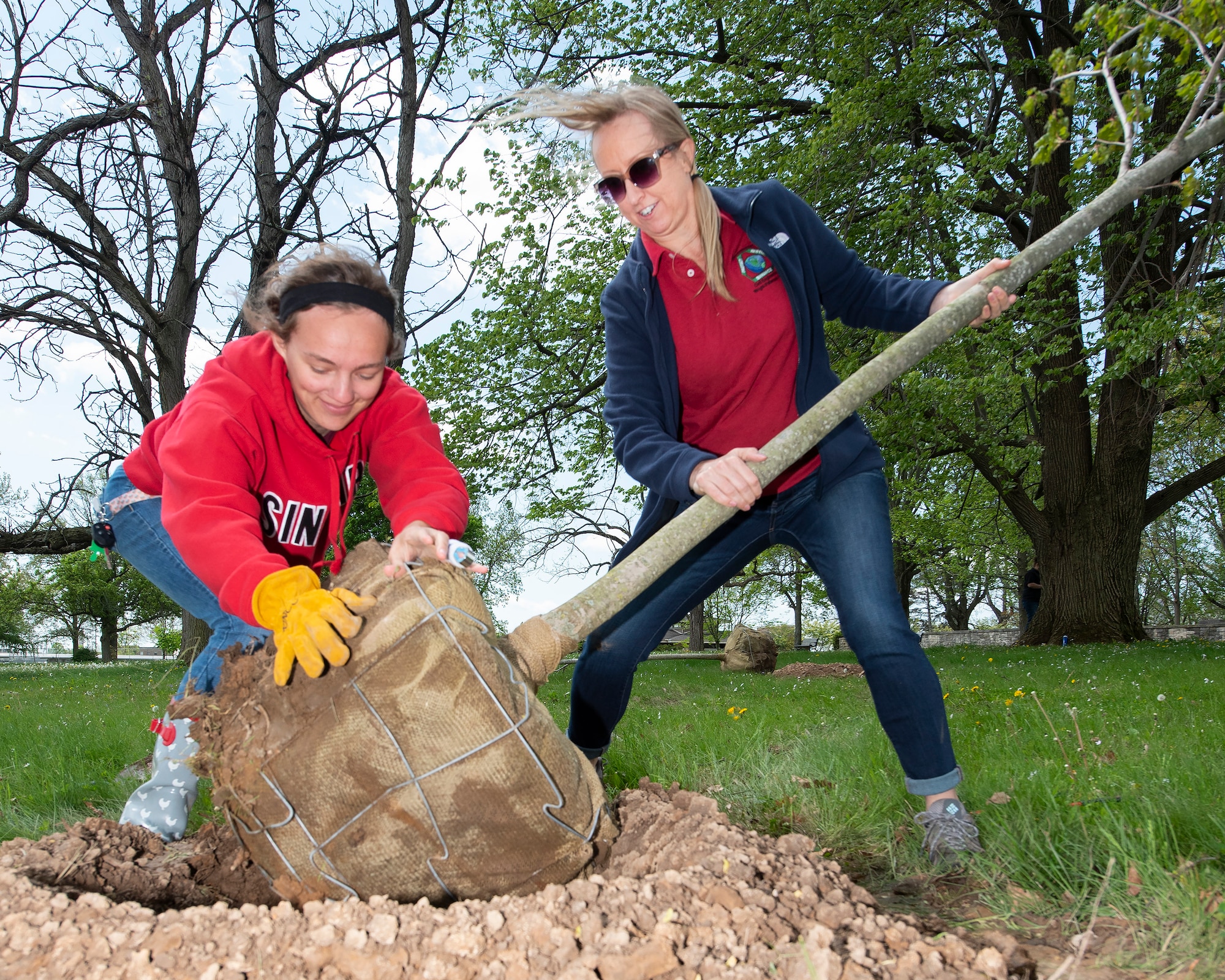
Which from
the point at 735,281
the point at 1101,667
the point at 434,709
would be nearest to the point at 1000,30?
the point at 1101,667

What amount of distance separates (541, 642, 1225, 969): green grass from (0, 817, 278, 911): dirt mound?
1.38 metres

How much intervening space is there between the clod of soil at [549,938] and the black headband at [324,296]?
159 cm

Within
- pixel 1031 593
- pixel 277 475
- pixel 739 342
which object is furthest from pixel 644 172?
pixel 1031 593

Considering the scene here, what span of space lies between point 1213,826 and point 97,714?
7.15 meters

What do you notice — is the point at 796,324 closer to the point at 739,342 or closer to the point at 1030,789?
the point at 739,342

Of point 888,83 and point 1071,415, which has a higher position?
point 888,83

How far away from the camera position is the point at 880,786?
2691 mm

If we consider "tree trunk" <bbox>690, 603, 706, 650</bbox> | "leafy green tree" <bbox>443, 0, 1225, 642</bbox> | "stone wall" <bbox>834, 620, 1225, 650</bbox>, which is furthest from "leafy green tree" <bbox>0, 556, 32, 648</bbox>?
"stone wall" <bbox>834, 620, 1225, 650</bbox>

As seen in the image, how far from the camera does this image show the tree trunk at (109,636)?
120 ft

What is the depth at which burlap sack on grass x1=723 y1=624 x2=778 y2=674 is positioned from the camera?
522 inches

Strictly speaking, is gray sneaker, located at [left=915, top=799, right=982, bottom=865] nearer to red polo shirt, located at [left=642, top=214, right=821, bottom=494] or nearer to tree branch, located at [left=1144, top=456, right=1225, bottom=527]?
red polo shirt, located at [left=642, top=214, right=821, bottom=494]

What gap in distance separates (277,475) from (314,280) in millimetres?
608

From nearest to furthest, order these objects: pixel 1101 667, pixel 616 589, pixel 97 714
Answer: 1. pixel 616 589
2. pixel 97 714
3. pixel 1101 667

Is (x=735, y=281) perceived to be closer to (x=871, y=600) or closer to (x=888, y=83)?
(x=871, y=600)
